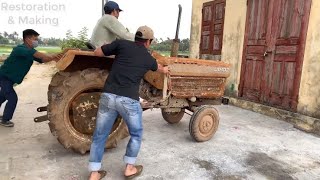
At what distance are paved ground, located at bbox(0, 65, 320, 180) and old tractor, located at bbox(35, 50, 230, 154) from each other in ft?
1.12

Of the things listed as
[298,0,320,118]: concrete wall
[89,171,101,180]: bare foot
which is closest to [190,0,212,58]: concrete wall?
[298,0,320,118]: concrete wall

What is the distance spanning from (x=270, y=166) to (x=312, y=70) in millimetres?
2998

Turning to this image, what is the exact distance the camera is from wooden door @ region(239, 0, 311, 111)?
6305mm

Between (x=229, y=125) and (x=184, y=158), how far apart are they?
2.28 m

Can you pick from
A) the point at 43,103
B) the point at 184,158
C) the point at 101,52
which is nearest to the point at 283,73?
the point at 184,158

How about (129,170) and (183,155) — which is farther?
(183,155)

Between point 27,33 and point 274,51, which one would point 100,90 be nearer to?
point 27,33

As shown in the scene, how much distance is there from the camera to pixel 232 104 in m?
8.30

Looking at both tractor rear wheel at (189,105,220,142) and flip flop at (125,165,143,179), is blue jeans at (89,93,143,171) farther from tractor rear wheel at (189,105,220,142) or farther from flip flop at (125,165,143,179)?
tractor rear wheel at (189,105,220,142)

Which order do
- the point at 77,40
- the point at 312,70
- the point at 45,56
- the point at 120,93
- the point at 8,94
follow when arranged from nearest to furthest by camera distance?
the point at 120,93, the point at 45,56, the point at 8,94, the point at 312,70, the point at 77,40

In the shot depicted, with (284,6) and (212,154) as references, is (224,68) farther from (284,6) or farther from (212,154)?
(284,6)

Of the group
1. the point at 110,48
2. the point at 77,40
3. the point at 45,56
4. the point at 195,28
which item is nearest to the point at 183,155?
the point at 110,48

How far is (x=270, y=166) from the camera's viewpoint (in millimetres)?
4031

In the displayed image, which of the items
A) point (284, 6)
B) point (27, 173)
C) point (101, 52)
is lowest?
point (27, 173)
